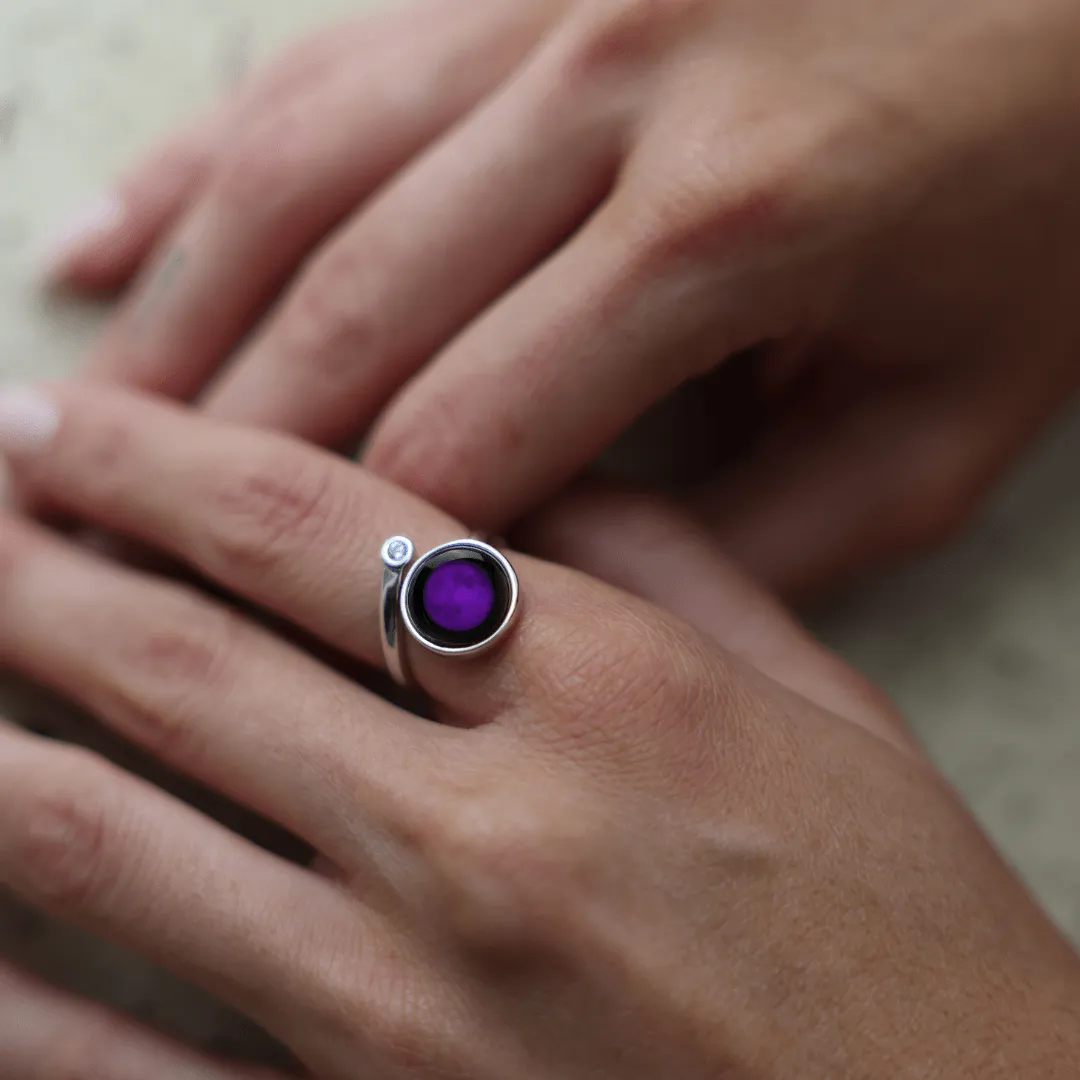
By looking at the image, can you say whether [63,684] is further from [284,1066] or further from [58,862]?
[284,1066]

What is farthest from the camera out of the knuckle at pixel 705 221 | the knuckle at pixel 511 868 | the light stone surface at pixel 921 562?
the light stone surface at pixel 921 562

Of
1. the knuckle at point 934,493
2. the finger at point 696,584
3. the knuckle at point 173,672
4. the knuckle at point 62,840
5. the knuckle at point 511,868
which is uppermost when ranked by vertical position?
the knuckle at point 934,493

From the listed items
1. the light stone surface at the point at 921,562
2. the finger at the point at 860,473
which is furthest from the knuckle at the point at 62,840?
the finger at the point at 860,473

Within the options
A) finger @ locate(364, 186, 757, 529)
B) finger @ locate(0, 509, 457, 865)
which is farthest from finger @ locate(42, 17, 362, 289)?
finger @ locate(364, 186, 757, 529)

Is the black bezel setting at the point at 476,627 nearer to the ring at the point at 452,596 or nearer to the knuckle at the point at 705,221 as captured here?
the ring at the point at 452,596

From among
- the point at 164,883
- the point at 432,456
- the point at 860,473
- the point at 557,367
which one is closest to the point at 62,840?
the point at 164,883

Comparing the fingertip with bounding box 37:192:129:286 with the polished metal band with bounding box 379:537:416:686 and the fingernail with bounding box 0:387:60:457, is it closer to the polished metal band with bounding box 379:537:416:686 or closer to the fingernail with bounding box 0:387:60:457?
the fingernail with bounding box 0:387:60:457

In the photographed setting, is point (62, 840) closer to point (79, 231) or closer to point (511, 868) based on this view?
point (511, 868)
